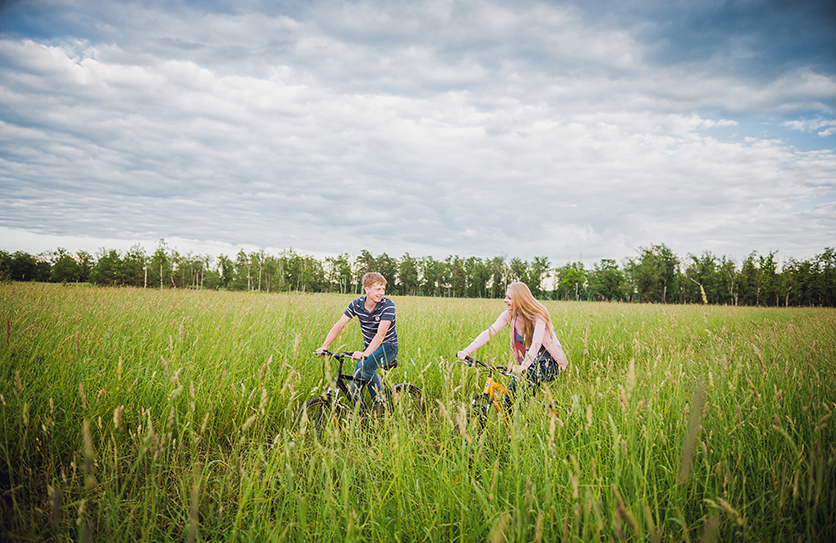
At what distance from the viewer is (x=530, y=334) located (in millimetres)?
4301

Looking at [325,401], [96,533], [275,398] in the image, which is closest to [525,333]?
[325,401]

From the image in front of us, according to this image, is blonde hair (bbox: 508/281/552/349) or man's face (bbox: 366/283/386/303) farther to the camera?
man's face (bbox: 366/283/386/303)

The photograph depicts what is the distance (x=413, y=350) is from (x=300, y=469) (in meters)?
3.45

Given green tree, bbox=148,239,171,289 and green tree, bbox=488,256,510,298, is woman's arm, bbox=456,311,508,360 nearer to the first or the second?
green tree, bbox=148,239,171,289

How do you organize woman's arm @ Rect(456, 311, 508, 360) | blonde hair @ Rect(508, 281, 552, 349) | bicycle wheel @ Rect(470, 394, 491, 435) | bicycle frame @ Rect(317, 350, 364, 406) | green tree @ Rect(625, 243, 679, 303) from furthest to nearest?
green tree @ Rect(625, 243, 679, 303)
blonde hair @ Rect(508, 281, 552, 349)
woman's arm @ Rect(456, 311, 508, 360)
bicycle frame @ Rect(317, 350, 364, 406)
bicycle wheel @ Rect(470, 394, 491, 435)

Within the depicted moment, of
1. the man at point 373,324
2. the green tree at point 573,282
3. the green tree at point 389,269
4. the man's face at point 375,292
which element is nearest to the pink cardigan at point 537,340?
the man at point 373,324

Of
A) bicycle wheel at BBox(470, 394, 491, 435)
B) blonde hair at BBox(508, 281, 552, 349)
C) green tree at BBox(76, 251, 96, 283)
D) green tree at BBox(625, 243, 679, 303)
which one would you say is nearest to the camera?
bicycle wheel at BBox(470, 394, 491, 435)

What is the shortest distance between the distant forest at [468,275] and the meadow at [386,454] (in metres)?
30.5

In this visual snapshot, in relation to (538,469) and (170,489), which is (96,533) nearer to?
(170,489)

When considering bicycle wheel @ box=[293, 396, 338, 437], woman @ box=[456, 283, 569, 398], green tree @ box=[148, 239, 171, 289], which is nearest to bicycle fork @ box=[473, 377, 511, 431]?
Result: woman @ box=[456, 283, 569, 398]

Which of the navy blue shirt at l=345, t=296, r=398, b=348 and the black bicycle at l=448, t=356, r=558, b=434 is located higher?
the navy blue shirt at l=345, t=296, r=398, b=348

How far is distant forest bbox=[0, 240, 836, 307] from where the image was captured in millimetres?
47656

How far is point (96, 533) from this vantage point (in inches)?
81.4

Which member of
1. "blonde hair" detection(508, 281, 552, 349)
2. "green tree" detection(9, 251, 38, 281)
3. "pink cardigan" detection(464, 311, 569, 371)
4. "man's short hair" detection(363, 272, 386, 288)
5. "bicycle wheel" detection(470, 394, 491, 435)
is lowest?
"bicycle wheel" detection(470, 394, 491, 435)
